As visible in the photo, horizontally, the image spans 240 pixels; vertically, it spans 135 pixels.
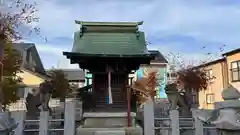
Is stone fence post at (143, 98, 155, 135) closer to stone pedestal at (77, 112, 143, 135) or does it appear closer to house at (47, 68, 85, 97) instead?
stone pedestal at (77, 112, 143, 135)

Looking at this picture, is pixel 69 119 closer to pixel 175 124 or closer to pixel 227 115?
pixel 175 124

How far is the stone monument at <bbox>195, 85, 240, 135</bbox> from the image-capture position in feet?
12.0

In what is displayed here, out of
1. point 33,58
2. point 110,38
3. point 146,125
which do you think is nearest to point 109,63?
point 110,38

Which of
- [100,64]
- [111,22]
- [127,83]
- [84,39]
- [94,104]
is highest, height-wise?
[111,22]

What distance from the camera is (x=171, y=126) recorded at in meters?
11.1

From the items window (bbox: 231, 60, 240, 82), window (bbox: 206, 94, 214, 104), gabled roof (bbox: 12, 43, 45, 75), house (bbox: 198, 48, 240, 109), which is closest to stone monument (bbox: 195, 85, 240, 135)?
house (bbox: 198, 48, 240, 109)

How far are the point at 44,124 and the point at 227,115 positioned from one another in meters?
8.37

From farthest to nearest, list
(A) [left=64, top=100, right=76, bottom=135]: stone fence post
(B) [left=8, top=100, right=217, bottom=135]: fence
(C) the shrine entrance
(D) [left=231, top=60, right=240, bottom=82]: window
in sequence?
(D) [left=231, top=60, right=240, bottom=82]: window
(C) the shrine entrance
(A) [left=64, top=100, right=76, bottom=135]: stone fence post
(B) [left=8, top=100, right=217, bottom=135]: fence

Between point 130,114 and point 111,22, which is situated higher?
point 111,22

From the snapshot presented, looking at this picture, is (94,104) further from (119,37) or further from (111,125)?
(119,37)

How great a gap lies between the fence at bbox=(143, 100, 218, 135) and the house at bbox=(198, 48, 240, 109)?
1561 centimetres

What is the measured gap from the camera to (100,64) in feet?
41.7

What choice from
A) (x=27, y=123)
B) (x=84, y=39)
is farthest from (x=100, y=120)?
(x=84, y=39)

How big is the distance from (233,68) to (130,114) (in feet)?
65.2
